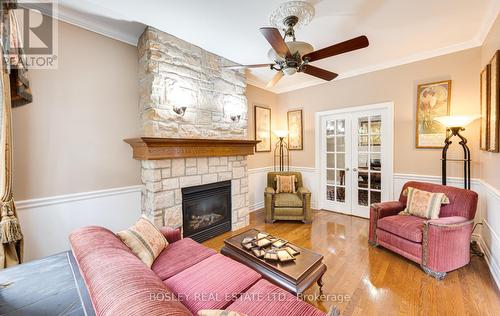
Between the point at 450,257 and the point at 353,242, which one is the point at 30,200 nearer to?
the point at 353,242

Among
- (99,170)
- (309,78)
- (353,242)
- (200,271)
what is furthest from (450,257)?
(99,170)

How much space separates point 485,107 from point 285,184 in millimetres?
2871

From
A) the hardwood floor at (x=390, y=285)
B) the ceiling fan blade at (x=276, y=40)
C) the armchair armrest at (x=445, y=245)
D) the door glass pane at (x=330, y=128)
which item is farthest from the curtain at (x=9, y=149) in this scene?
the door glass pane at (x=330, y=128)

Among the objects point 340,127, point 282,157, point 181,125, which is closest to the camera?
point 181,125

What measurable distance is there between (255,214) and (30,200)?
3.26 meters

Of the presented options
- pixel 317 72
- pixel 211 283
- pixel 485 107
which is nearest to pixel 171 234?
pixel 211 283

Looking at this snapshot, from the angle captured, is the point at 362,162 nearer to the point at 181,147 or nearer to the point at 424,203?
the point at 424,203

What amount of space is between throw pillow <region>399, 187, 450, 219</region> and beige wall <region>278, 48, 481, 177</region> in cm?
85

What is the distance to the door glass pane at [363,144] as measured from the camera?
3.76 metres

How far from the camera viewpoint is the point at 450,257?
2.08 m

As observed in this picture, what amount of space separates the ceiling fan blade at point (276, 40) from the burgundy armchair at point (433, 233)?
2.29 meters

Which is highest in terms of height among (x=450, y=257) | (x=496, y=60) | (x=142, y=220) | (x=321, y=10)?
(x=321, y=10)

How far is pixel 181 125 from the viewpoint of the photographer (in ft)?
9.10

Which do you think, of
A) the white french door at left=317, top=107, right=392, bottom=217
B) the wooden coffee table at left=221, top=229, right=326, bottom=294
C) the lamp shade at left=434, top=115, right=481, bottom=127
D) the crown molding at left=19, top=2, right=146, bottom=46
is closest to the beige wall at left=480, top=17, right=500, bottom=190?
the lamp shade at left=434, top=115, right=481, bottom=127
